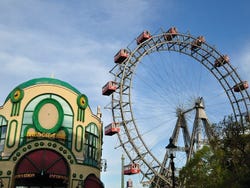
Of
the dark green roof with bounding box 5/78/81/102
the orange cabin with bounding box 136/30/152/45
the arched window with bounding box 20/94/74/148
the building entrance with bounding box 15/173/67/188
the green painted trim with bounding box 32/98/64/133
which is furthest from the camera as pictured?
the orange cabin with bounding box 136/30/152/45

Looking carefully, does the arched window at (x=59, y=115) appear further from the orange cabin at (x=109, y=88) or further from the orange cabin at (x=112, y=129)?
the orange cabin at (x=109, y=88)

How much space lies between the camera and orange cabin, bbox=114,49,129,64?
4766cm

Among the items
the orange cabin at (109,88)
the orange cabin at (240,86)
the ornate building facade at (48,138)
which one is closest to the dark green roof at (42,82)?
the ornate building facade at (48,138)

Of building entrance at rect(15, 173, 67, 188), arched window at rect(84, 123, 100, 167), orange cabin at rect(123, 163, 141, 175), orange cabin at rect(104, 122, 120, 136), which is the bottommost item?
building entrance at rect(15, 173, 67, 188)

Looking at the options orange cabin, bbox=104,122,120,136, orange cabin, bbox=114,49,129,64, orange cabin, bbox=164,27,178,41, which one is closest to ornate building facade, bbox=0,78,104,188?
orange cabin, bbox=104,122,120,136

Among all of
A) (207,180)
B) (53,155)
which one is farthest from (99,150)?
(207,180)

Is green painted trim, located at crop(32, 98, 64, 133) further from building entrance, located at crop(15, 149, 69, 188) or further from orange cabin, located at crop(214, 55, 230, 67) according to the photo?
orange cabin, located at crop(214, 55, 230, 67)

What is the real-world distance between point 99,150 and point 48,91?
30.8 feet

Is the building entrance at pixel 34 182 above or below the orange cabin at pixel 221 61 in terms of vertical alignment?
below

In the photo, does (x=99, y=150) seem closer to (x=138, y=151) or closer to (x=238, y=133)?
(x=138, y=151)

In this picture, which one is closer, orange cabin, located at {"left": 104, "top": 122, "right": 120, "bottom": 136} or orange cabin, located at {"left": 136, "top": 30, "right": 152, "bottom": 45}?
orange cabin, located at {"left": 104, "top": 122, "right": 120, "bottom": 136}

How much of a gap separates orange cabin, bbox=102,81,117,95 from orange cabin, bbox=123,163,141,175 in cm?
992

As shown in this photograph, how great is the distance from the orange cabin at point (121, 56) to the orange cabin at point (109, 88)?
11.9ft

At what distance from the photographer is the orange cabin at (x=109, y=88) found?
4584 centimetres
